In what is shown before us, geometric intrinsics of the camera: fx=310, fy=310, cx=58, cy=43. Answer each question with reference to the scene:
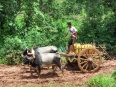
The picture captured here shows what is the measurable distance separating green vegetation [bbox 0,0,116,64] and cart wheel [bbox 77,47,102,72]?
10.1 feet

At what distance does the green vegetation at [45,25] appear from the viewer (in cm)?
1434

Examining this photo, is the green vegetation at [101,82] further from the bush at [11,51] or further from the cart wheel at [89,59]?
the bush at [11,51]

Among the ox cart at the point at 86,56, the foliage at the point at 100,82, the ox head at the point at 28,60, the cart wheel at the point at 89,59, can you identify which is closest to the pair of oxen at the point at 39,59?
the ox head at the point at 28,60

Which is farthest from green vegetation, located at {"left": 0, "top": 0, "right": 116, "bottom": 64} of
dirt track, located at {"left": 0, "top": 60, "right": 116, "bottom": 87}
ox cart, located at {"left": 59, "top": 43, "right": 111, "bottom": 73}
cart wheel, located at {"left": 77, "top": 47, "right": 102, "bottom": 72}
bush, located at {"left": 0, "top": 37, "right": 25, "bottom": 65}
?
cart wheel, located at {"left": 77, "top": 47, "right": 102, "bottom": 72}

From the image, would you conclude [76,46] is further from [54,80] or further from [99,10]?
[99,10]

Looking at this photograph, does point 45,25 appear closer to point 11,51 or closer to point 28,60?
point 11,51

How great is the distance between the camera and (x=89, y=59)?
11664 mm

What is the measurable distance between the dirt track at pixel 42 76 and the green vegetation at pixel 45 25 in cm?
151

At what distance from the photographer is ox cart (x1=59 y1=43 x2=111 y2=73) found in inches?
456

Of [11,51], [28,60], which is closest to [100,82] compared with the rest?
[28,60]

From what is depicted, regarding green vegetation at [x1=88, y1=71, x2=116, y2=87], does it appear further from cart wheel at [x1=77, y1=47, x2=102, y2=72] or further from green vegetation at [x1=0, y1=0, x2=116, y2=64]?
green vegetation at [x1=0, y1=0, x2=116, y2=64]

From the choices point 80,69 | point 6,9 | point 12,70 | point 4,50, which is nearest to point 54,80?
point 80,69

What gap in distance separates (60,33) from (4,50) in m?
3.98

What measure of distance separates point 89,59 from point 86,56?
0.53 feet
